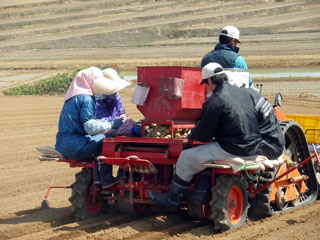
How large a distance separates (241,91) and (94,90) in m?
1.90

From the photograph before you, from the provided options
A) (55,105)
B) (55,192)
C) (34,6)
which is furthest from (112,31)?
(55,192)

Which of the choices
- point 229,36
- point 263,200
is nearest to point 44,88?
point 229,36

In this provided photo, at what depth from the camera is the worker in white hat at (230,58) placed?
8.23m

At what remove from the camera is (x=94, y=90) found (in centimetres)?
816

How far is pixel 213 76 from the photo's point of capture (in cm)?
730

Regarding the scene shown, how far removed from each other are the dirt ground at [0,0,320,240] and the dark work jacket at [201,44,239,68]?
6.62ft

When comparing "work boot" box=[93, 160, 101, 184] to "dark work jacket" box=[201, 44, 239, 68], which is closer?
"work boot" box=[93, 160, 101, 184]

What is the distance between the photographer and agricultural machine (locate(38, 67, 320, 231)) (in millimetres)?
7477

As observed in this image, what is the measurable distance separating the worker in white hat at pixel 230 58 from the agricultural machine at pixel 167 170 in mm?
562

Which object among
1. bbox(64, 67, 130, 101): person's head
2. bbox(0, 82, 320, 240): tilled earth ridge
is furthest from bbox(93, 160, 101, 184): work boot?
bbox(64, 67, 130, 101): person's head

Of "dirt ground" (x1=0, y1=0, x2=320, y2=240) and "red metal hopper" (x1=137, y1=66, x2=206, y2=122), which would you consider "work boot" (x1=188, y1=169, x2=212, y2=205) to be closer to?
"dirt ground" (x1=0, y1=0, x2=320, y2=240)

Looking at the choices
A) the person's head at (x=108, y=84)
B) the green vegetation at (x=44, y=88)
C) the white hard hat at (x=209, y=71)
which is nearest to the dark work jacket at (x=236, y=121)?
the white hard hat at (x=209, y=71)

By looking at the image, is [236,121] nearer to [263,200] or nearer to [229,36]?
[263,200]

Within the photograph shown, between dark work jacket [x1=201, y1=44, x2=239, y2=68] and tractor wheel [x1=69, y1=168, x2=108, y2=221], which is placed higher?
dark work jacket [x1=201, y1=44, x2=239, y2=68]
